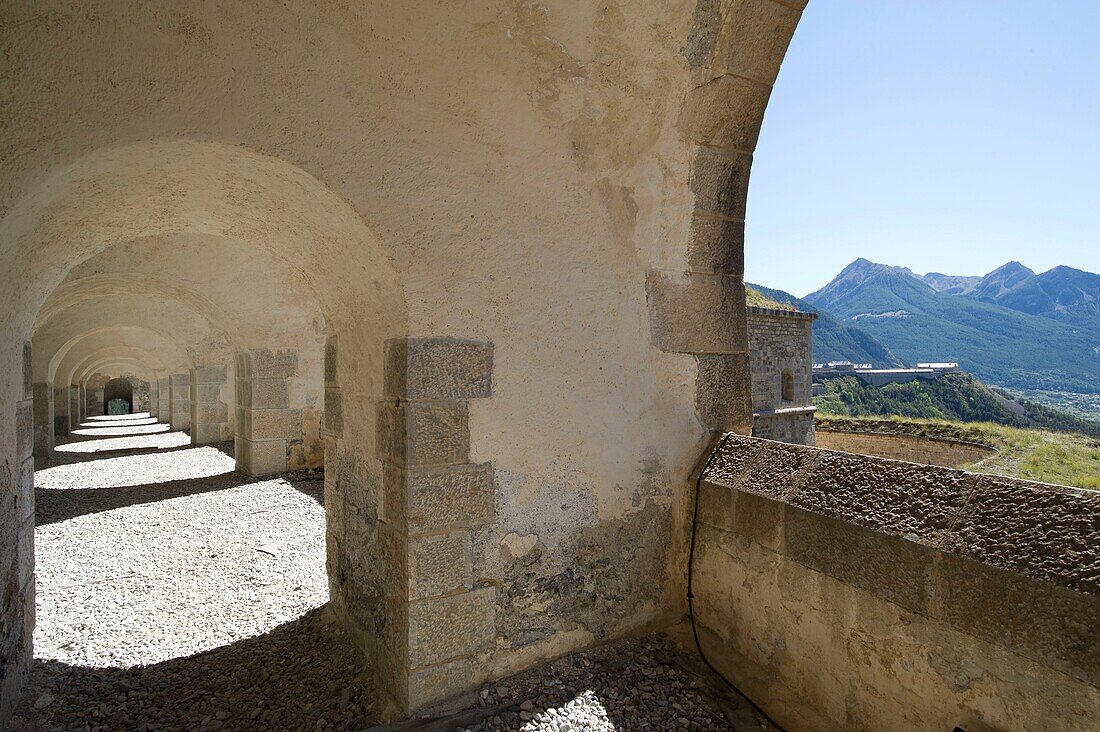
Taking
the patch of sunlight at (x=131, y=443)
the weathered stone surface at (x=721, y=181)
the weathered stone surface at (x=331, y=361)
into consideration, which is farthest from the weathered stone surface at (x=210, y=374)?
the weathered stone surface at (x=721, y=181)

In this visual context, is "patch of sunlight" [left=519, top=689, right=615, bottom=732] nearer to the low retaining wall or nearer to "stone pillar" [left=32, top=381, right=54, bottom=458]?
"stone pillar" [left=32, top=381, right=54, bottom=458]

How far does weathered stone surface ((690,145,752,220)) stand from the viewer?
290 cm

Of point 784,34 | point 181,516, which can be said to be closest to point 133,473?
point 181,516

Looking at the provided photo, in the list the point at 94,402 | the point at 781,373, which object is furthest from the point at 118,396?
the point at 781,373

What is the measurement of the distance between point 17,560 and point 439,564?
1.79 metres

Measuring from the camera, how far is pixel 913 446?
17.7 m

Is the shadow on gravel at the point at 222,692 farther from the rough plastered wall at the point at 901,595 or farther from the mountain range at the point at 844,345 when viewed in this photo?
the mountain range at the point at 844,345

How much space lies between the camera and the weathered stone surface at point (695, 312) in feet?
9.43

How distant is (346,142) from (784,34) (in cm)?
213

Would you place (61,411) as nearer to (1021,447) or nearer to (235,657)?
(235,657)

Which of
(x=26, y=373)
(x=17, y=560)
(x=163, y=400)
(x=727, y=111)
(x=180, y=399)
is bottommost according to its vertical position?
(x=163, y=400)

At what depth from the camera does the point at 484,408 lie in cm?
240

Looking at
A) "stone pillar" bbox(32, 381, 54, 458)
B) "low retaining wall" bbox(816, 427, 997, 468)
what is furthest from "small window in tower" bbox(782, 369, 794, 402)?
"stone pillar" bbox(32, 381, 54, 458)

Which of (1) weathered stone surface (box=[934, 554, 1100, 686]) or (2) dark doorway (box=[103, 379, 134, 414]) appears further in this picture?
(2) dark doorway (box=[103, 379, 134, 414])
